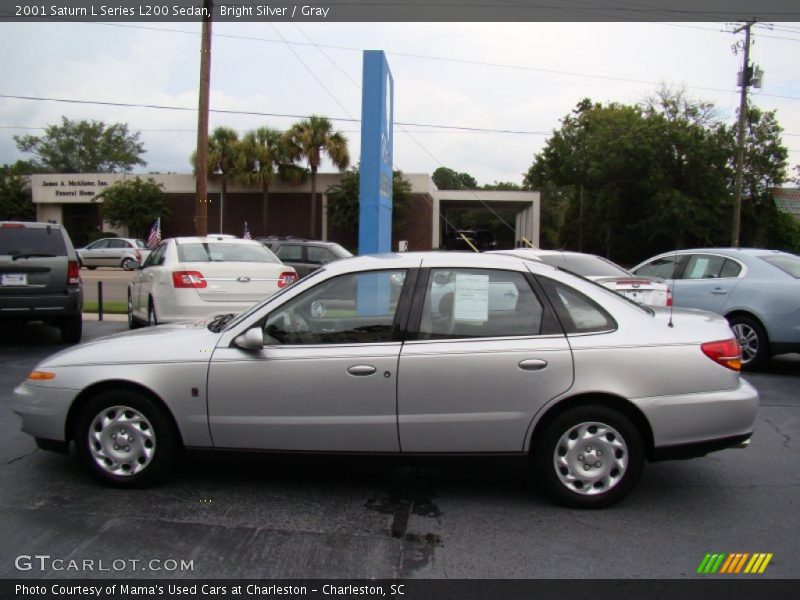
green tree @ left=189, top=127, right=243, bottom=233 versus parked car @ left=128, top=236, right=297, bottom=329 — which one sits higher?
green tree @ left=189, top=127, right=243, bottom=233

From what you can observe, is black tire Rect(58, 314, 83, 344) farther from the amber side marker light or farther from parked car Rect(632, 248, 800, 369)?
parked car Rect(632, 248, 800, 369)

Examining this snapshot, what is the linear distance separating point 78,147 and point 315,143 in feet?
158

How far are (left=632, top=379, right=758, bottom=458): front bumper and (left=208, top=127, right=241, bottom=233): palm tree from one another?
34108 mm

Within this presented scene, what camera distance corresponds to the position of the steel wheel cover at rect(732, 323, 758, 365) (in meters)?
8.44

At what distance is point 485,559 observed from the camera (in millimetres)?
3422

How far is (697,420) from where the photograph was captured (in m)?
3.96

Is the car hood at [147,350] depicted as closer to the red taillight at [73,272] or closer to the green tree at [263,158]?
the red taillight at [73,272]

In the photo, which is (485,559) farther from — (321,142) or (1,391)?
(321,142)

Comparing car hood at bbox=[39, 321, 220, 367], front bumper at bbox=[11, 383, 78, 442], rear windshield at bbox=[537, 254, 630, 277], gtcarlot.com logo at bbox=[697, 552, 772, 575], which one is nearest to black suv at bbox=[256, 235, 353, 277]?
rear windshield at bbox=[537, 254, 630, 277]

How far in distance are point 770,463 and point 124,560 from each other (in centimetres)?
456

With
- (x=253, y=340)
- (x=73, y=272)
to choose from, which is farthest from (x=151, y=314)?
(x=253, y=340)

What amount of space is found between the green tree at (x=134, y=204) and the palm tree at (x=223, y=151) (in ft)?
13.5

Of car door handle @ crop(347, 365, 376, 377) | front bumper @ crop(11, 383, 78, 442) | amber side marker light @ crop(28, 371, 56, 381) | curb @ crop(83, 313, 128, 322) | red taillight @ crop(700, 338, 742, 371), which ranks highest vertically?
red taillight @ crop(700, 338, 742, 371)

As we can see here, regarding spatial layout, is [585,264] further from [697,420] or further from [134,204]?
[134,204]
